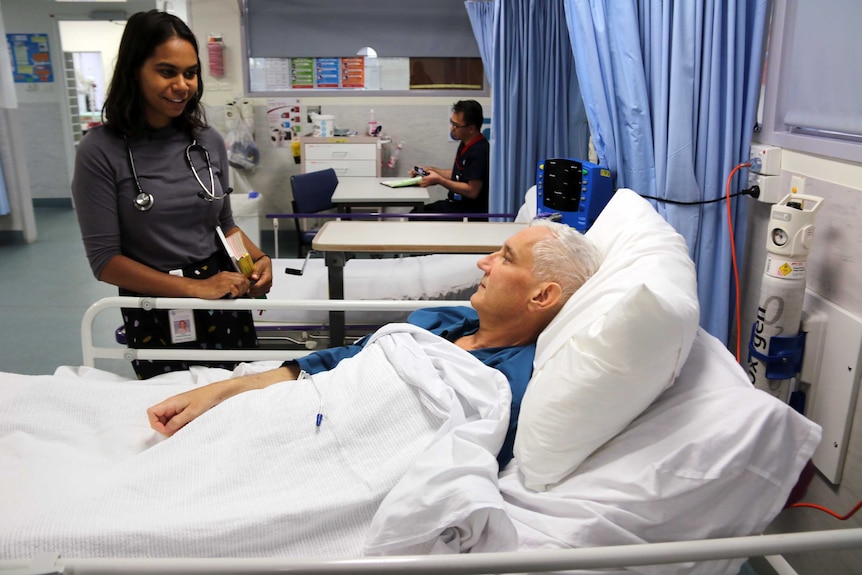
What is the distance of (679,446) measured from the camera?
3.68 feet

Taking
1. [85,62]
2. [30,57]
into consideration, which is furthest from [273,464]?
[85,62]

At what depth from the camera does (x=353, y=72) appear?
6.23 metres

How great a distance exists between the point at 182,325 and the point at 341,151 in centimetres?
385

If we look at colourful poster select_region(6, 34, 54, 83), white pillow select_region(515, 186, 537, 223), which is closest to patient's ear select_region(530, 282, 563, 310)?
white pillow select_region(515, 186, 537, 223)

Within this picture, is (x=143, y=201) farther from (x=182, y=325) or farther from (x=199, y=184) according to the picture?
(x=182, y=325)

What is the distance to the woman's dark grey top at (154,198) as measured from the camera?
1.82m

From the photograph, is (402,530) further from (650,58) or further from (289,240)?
(289,240)

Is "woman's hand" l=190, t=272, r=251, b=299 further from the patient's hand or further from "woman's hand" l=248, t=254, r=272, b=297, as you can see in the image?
the patient's hand

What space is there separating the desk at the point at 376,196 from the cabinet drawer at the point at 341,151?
0.72 meters

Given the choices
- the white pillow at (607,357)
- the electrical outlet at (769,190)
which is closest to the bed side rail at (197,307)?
the white pillow at (607,357)

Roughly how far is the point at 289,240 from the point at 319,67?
1.63m

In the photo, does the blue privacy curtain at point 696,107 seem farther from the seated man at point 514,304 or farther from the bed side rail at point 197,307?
the bed side rail at point 197,307

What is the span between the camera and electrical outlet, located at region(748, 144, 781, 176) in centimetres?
190

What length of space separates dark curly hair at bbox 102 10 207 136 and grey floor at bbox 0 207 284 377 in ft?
6.56
